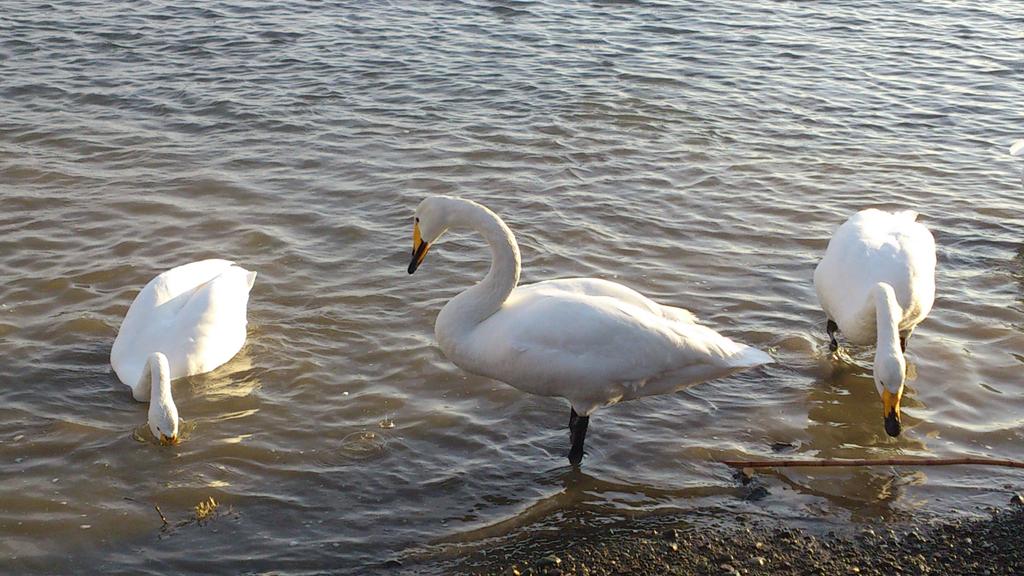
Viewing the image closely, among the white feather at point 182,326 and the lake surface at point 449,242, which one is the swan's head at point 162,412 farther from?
the white feather at point 182,326

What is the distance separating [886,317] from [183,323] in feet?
14.2

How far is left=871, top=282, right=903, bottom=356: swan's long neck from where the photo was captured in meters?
6.43

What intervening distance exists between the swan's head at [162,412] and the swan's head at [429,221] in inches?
61.2

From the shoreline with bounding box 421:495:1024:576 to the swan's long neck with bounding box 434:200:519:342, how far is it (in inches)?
49.3

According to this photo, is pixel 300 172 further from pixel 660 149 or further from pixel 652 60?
pixel 652 60

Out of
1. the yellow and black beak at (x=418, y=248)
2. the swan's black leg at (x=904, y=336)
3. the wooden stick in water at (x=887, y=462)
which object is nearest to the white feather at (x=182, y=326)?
the yellow and black beak at (x=418, y=248)

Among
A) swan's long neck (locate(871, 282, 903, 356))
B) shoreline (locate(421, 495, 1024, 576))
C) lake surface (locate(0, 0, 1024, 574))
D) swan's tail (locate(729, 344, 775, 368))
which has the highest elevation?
swan's long neck (locate(871, 282, 903, 356))

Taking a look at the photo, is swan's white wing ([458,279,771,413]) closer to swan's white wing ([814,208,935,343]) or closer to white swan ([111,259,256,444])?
swan's white wing ([814,208,935,343])

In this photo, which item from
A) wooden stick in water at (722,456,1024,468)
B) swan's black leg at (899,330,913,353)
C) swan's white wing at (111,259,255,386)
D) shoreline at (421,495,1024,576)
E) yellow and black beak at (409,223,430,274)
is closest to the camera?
shoreline at (421,495,1024,576)

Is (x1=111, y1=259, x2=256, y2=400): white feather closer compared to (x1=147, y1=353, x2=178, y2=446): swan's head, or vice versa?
(x1=147, y1=353, x2=178, y2=446): swan's head

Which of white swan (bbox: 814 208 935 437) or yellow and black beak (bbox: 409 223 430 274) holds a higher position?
yellow and black beak (bbox: 409 223 430 274)

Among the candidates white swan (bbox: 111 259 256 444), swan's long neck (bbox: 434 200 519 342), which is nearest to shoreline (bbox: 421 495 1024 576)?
swan's long neck (bbox: 434 200 519 342)

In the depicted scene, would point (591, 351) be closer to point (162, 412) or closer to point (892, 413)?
point (892, 413)

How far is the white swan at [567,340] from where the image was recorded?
5.98m
